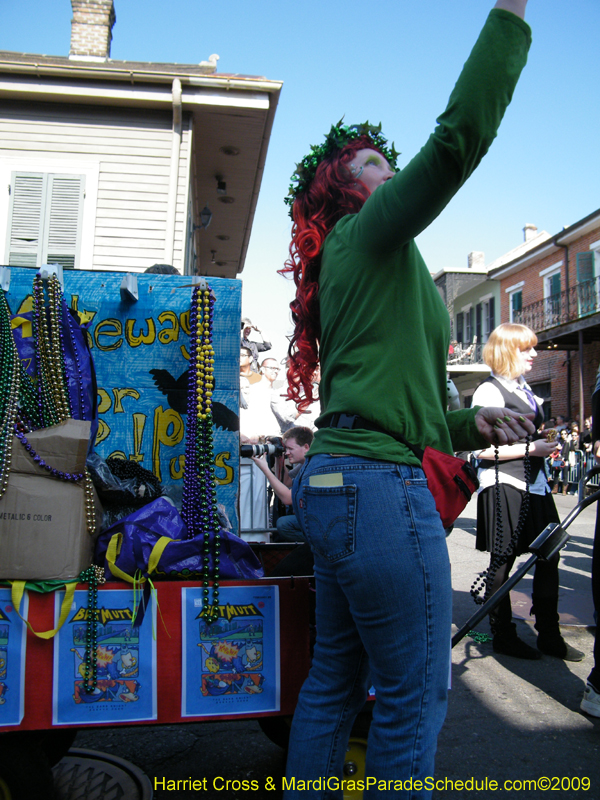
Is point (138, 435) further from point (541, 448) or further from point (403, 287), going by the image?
point (541, 448)

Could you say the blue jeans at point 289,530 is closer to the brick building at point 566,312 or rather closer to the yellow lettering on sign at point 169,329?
the yellow lettering on sign at point 169,329

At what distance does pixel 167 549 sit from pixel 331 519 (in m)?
0.72

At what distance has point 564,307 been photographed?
71.1ft

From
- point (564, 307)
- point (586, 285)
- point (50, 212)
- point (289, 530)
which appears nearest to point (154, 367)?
point (289, 530)

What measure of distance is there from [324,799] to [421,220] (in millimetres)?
1338

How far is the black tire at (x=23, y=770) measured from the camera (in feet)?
5.53

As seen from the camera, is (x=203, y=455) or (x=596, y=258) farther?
(x=596, y=258)

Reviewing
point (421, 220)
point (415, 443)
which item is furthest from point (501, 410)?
point (421, 220)

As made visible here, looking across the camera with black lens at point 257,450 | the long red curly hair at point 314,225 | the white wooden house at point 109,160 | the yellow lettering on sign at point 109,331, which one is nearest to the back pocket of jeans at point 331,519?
the long red curly hair at point 314,225

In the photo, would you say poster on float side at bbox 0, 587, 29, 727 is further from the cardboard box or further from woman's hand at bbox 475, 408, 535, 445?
woman's hand at bbox 475, 408, 535, 445

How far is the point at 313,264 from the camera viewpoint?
1.72 meters

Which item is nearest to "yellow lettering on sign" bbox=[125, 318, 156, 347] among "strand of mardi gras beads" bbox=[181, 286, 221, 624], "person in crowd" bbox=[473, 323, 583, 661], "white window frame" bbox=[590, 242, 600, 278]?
"strand of mardi gras beads" bbox=[181, 286, 221, 624]

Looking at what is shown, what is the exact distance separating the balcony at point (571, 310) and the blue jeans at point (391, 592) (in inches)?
747

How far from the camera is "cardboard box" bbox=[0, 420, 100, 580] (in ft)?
5.67
